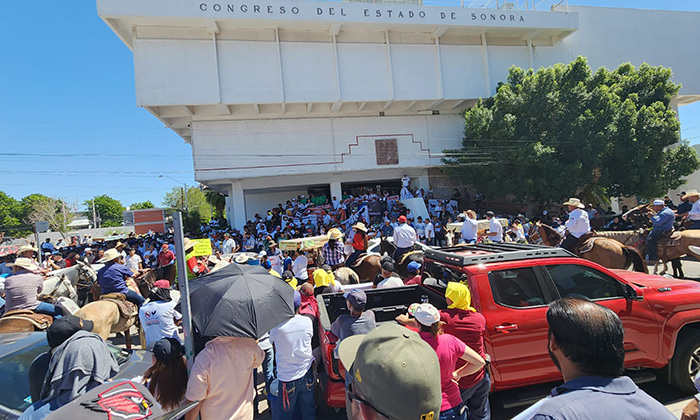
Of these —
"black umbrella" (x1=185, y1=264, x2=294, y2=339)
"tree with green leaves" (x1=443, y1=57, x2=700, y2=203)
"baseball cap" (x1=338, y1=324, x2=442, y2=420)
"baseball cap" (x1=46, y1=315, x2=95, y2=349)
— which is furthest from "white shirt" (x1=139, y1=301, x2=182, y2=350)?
"tree with green leaves" (x1=443, y1=57, x2=700, y2=203)

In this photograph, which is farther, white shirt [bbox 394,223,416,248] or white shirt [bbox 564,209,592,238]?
white shirt [bbox 394,223,416,248]

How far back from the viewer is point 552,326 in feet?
5.52

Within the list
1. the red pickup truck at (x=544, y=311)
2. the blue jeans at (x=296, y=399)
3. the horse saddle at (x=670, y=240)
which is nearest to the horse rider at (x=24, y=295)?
the blue jeans at (x=296, y=399)

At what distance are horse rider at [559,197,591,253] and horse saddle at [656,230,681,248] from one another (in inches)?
76.3

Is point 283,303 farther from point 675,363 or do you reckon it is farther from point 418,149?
point 418,149

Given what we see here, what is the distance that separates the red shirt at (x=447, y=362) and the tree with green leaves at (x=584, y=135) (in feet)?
60.6

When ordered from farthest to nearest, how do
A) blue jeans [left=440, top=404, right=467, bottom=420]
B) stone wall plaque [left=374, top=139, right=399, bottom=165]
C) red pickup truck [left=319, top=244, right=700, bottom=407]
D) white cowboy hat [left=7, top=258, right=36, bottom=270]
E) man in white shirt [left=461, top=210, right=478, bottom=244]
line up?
stone wall plaque [left=374, top=139, right=399, bottom=165] → man in white shirt [left=461, top=210, right=478, bottom=244] → white cowboy hat [left=7, top=258, right=36, bottom=270] → red pickup truck [left=319, top=244, right=700, bottom=407] → blue jeans [left=440, top=404, right=467, bottom=420]

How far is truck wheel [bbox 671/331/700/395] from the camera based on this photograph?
388 cm

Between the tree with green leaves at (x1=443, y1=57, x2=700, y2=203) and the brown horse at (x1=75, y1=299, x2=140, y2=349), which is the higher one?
the tree with green leaves at (x1=443, y1=57, x2=700, y2=203)

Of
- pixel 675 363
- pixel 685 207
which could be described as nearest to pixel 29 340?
pixel 675 363

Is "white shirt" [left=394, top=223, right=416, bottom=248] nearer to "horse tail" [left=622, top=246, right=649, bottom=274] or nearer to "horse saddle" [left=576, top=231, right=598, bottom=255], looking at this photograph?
"horse saddle" [left=576, top=231, right=598, bottom=255]

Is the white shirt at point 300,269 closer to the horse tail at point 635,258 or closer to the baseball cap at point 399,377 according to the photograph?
the baseball cap at point 399,377

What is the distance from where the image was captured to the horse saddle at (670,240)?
8.09m

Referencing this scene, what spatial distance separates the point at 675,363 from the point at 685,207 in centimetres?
925
